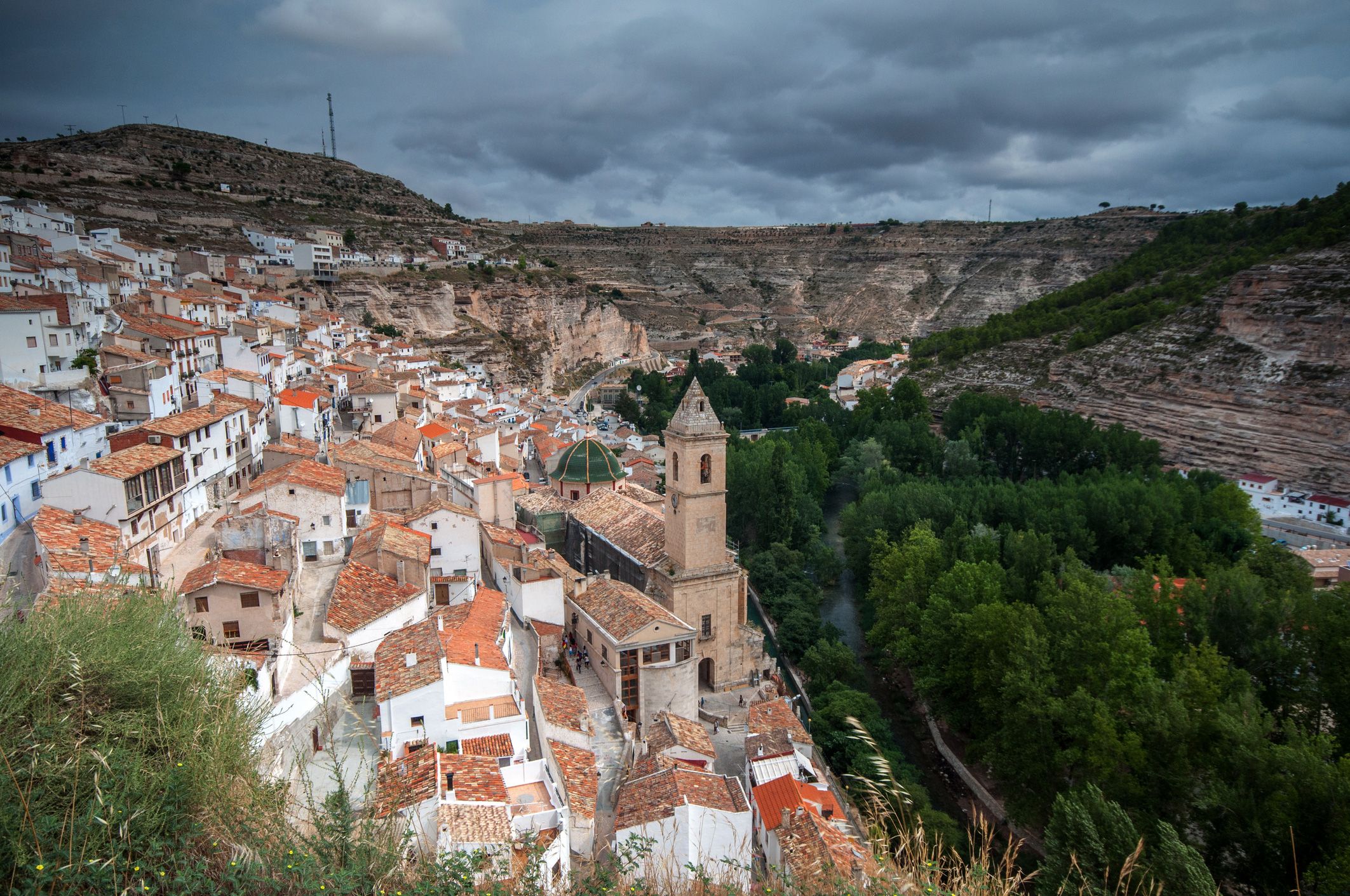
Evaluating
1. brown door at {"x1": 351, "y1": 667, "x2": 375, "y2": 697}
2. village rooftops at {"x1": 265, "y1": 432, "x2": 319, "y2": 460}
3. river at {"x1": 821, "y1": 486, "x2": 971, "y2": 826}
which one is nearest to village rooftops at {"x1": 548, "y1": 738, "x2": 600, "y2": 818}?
brown door at {"x1": 351, "y1": 667, "x2": 375, "y2": 697}

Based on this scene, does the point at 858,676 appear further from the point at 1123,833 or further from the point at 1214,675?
the point at 1123,833

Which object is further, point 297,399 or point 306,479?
point 297,399

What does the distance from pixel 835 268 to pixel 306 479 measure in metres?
113

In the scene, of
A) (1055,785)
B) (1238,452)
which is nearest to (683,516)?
(1055,785)

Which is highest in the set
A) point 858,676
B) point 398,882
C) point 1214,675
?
point 398,882

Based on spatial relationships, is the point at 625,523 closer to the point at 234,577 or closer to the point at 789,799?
the point at 789,799

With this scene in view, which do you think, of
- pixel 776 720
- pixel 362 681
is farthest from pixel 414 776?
pixel 776 720

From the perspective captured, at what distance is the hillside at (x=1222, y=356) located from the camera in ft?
131

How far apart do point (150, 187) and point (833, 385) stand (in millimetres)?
63096

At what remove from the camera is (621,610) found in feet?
61.7

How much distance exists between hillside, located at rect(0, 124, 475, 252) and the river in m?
54.0

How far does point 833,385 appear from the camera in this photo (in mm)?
74438

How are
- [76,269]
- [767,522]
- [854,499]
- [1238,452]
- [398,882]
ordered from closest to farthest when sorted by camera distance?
[398,882], [76,269], [767,522], [1238,452], [854,499]

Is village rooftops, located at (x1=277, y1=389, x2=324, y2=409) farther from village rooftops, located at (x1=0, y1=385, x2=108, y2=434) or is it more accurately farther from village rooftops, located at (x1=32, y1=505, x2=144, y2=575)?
village rooftops, located at (x1=32, y1=505, x2=144, y2=575)
